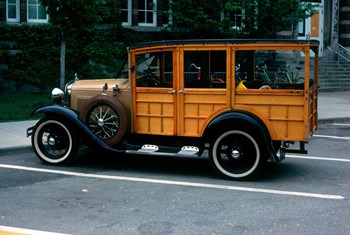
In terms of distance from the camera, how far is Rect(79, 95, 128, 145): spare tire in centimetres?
830

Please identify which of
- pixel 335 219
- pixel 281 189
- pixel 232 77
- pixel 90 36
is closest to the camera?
pixel 335 219

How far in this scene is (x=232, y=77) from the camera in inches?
305

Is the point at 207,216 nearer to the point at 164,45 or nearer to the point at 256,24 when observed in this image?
the point at 164,45

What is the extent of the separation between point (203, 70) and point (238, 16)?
11608 mm

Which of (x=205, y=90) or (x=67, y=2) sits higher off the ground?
(x=67, y=2)

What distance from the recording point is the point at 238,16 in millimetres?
19172

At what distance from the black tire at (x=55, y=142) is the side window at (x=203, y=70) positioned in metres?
2.06

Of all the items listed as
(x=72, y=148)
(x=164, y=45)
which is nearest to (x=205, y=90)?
(x=164, y=45)

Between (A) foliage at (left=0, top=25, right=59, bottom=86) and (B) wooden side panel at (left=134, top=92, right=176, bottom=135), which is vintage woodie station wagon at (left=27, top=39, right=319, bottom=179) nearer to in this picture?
(B) wooden side panel at (left=134, top=92, right=176, bottom=135)

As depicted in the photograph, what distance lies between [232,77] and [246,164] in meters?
1.28

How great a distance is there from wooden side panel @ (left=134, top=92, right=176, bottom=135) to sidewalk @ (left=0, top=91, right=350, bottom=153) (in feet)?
9.25

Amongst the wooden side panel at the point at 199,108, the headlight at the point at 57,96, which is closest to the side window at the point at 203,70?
the wooden side panel at the point at 199,108

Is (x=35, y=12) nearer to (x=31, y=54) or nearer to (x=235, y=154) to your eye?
(x=31, y=54)

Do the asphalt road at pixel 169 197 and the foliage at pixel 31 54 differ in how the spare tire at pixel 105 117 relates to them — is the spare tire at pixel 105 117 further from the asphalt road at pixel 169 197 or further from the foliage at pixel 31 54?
the foliage at pixel 31 54
